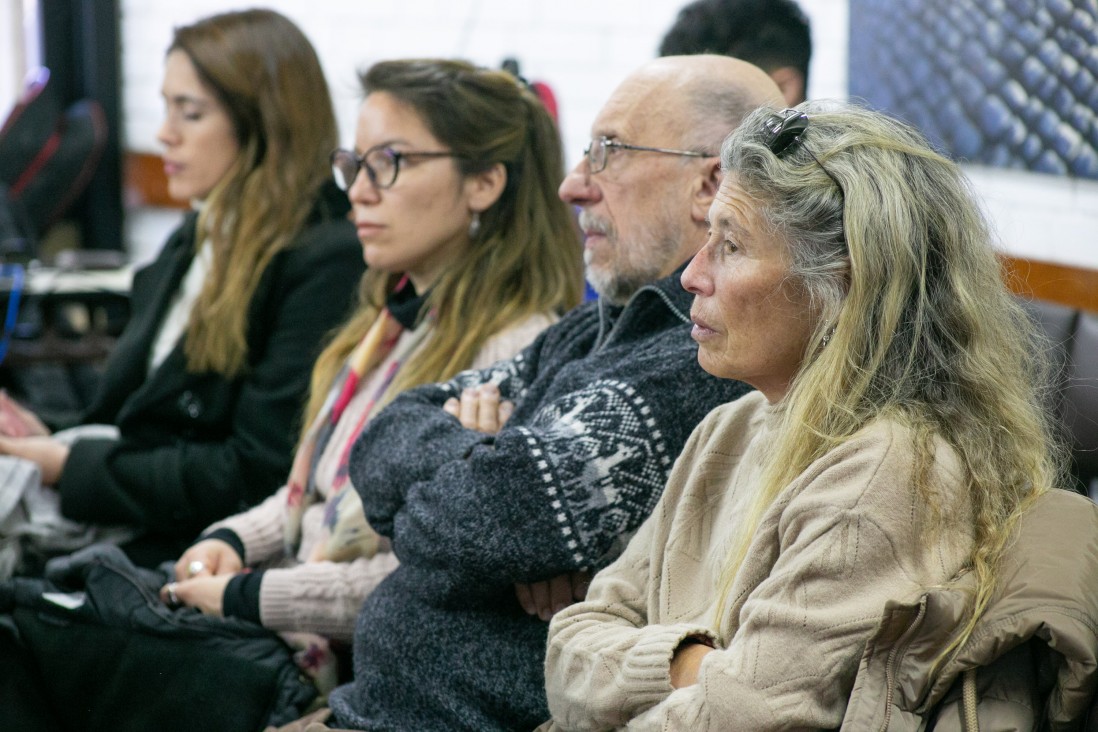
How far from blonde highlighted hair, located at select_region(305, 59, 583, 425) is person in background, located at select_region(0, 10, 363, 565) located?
47cm

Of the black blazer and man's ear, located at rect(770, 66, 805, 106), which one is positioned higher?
man's ear, located at rect(770, 66, 805, 106)

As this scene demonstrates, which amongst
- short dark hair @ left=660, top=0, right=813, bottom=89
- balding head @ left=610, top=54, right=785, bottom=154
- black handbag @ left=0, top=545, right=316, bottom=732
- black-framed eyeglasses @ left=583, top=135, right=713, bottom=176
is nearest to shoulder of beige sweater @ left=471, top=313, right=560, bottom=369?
black-framed eyeglasses @ left=583, top=135, right=713, bottom=176

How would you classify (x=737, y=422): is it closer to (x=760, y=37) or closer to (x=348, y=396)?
(x=348, y=396)

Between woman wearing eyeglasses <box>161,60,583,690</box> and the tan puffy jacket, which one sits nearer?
the tan puffy jacket

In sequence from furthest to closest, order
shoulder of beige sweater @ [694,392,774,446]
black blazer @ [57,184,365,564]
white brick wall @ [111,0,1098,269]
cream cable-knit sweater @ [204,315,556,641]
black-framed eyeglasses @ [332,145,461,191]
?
black blazer @ [57,184,365,564] → white brick wall @ [111,0,1098,269] → black-framed eyeglasses @ [332,145,461,191] → cream cable-knit sweater @ [204,315,556,641] → shoulder of beige sweater @ [694,392,774,446]

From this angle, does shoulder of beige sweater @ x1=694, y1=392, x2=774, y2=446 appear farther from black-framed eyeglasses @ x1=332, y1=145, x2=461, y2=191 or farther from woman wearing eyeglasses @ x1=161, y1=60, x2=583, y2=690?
black-framed eyeglasses @ x1=332, y1=145, x2=461, y2=191

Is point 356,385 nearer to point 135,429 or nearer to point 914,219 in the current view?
point 135,429

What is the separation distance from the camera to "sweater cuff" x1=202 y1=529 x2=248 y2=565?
2.37 metres

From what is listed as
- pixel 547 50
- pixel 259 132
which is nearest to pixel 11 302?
pixel 259 132

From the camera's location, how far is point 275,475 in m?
2.61

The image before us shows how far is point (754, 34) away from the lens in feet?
8.89

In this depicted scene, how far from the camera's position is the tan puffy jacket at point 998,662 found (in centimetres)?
114

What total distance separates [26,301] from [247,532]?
2052 millimetres

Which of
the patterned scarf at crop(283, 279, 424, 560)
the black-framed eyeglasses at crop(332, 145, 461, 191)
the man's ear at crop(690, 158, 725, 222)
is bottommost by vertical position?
the patterned scarf at crop(283, 279, 424, 560)
